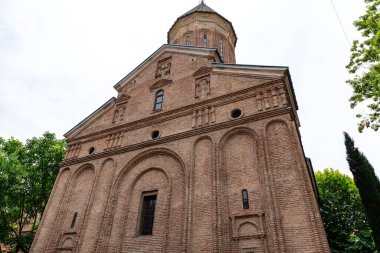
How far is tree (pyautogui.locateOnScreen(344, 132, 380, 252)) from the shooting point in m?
10.4

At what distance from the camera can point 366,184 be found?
11664 mm

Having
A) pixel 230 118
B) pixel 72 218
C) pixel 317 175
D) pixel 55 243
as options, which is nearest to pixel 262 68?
pixel 230 118

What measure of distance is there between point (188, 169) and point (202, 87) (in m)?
4.77

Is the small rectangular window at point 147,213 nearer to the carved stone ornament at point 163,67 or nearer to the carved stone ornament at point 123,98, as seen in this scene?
the carved stone ornament at point 123,98

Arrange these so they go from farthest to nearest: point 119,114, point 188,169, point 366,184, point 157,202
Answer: point 119,114
point 366,184
point 157,202
point 188,169

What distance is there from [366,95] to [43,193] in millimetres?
Result: 21443

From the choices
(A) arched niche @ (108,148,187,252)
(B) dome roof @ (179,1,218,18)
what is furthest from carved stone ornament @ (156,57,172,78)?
(B) dome roof @ (179,1,218,18)

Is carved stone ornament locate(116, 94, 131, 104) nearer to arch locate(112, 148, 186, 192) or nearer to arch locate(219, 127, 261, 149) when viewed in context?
arch locate(112, 148, 186, 192)

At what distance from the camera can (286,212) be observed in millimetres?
8531

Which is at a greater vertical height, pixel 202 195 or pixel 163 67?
pixel 163 67

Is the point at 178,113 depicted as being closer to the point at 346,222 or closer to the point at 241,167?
the point at 241,167

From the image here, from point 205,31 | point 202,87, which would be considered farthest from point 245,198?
point 205,31

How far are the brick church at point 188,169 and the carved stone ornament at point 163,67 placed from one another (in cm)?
9

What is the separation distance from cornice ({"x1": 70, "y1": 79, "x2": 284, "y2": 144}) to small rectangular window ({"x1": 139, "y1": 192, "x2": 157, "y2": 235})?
4112mm
